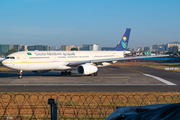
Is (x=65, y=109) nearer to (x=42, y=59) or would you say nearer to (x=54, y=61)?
(x=42, y=59)

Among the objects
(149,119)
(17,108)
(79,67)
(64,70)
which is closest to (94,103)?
(17,108)

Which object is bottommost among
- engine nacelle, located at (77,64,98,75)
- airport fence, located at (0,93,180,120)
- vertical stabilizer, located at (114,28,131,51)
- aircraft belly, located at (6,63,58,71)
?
airport fence, located at (0,93,180,120)

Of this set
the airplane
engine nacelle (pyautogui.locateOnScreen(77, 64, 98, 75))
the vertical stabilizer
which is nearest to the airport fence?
the airplane

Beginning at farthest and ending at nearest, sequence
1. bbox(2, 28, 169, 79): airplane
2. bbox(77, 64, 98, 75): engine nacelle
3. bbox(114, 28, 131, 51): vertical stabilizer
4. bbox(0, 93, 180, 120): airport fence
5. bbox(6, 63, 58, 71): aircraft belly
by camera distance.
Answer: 1. bbox(114, 28, 131, 51): vertical stabilizer
2. bbox(77, 64, 98, 75): engine nacelle
3. bbox(2, 28, 169, 79): airplane
4. bbox(6, 63, 58, 71): aircraft belly
5. bbox(0, 93, 180, 120): airport fence

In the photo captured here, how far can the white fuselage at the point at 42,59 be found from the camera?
30.1 metres

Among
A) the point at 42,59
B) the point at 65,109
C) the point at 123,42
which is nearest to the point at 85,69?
the point at 42,59

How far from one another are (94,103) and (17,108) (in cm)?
565

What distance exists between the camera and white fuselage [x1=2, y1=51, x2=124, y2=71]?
1184 inches

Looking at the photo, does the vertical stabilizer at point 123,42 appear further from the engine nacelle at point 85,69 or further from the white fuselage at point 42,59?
the engine nacelle at point 85,69

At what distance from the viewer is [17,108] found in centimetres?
1457

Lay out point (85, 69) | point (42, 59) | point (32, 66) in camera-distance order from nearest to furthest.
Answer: point (32, 66) → point (42, 59) → point (85, 69)

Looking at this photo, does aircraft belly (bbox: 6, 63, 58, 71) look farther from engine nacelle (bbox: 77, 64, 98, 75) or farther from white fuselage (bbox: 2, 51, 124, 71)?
engine nacelle (bbox: 77, 64, 98, 75)

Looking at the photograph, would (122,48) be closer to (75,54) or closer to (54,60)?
(75,54)

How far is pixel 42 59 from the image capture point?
32.2m
